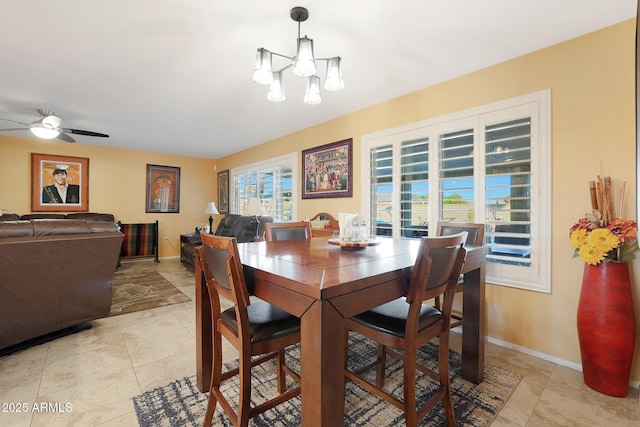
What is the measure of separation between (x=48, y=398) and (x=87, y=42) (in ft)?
7.86

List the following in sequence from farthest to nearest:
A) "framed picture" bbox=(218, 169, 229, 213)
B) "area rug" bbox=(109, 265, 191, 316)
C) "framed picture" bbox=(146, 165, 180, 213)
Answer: "framed picture" bbox=(218, 169, 229, 213) → "framed picture" bbox=(146, 165, 180, 213) → "area rug" bbox=(109, 265, 191, 316)

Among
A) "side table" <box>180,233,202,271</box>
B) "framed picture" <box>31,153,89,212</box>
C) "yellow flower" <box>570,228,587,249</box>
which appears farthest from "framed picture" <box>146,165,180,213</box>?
"yellow flower" <box>570,228,587,249</box>

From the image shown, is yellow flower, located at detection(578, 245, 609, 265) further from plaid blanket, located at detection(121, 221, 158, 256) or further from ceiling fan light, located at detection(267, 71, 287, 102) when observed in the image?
plaid blanket, located at detection(121, 221, 158, 256)

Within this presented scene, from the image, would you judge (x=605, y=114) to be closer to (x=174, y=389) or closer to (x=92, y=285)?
(x=174, y=389)

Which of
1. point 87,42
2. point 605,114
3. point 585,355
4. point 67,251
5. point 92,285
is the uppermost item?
point 87,42

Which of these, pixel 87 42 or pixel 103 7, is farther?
pixel 87 42

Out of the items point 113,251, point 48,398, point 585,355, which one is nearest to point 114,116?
point 113,251

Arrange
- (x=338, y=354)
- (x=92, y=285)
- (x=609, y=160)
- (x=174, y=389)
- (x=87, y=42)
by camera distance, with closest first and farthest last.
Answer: (x=338, y=354) < (x=174, y=389) < (x=609, y=160) < (x=87, y=42) < (x=92, y=285)

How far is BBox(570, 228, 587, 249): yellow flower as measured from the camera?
1730 millimetres

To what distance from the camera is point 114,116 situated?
3689mm

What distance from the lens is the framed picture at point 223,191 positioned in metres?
6.35

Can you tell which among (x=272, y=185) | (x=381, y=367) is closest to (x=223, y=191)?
(x=272, y=185)

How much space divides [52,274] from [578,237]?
148 inches

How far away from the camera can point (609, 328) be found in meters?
1.65
